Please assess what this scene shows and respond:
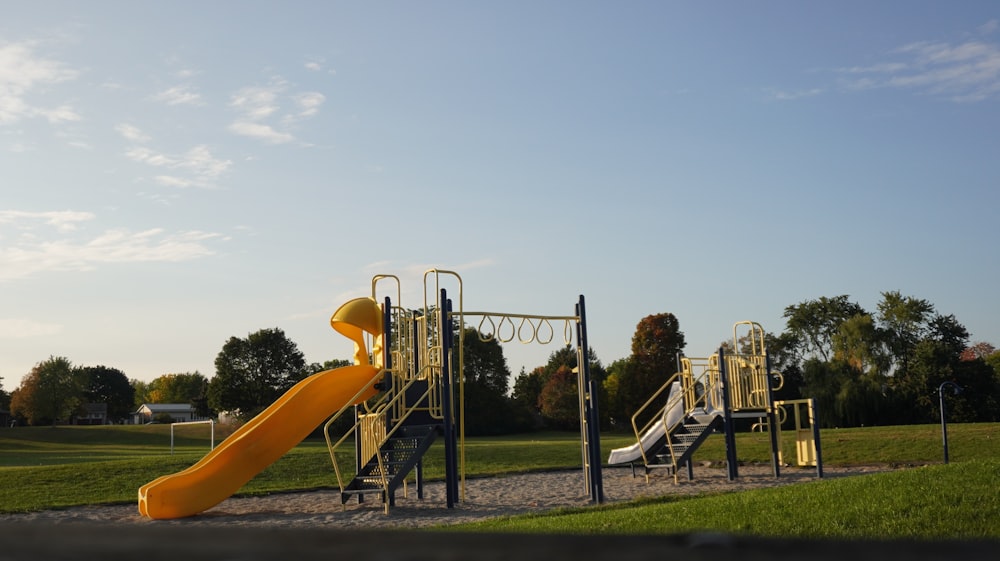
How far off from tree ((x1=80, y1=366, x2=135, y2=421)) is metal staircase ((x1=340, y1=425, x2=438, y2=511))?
393 ft

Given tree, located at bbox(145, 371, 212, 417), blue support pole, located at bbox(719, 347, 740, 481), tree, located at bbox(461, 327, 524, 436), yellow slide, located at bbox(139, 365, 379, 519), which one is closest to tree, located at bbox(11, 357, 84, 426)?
tree, located at bbox(461, 327, 524, 436)

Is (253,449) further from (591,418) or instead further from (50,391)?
(50,391)

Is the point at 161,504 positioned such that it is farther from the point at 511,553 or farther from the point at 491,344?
the point at 491,344

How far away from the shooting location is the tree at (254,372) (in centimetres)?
6981

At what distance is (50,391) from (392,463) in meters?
73.4

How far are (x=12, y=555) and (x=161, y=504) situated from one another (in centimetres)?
1677

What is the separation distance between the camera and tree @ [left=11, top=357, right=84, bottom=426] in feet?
261

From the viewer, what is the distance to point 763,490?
571 inches

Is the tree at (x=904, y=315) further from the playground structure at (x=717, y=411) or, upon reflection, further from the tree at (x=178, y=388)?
the tree at (x=178, y=388)

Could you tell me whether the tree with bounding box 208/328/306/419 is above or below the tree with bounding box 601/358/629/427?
above

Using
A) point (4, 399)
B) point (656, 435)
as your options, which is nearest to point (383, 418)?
point (656, 435)

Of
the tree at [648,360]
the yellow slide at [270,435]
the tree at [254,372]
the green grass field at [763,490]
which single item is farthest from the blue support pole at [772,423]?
the tree at [254,372]

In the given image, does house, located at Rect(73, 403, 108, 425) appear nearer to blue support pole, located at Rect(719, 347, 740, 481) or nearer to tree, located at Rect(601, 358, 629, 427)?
tree, located at Rect(601, 358, 629, 427)

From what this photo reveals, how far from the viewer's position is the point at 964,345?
78.7m
